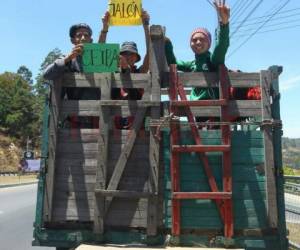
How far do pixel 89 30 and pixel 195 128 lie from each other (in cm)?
185

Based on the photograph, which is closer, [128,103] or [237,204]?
[237,204]

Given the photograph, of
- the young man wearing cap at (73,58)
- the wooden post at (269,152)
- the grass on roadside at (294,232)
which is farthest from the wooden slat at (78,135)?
the grass on roadside at (294,232)

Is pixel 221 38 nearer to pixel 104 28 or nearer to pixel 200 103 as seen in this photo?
pixel 200 103

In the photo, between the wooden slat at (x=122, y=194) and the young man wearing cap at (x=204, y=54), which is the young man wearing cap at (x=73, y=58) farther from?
the wooden slat at (x=122, y=194)

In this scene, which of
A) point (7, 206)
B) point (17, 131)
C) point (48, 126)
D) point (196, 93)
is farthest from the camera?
point (17, 131)

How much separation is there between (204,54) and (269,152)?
1.25 meters

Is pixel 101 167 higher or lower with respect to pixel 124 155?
lower

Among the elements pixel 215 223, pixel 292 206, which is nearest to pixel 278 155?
pixel 215 223

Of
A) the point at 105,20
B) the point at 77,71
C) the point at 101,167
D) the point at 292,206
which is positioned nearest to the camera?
the point at 101,167

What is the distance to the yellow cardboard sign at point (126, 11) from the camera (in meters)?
4.93

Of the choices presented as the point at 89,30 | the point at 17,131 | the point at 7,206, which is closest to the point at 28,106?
the point at 17,131

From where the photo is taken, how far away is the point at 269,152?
14.8 feet

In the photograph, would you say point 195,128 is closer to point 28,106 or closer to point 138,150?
point 138,150

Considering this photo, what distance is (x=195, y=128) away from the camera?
4531mm
